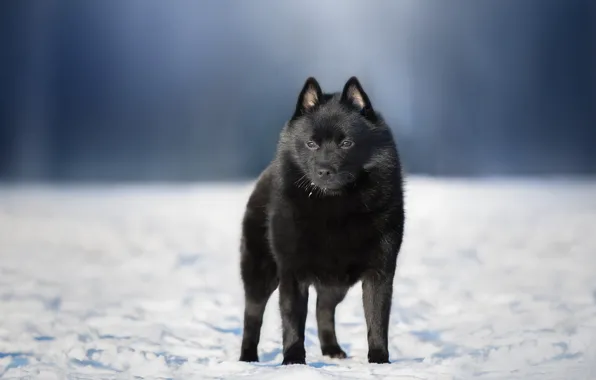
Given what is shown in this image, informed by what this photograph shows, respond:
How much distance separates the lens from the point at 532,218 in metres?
11.9

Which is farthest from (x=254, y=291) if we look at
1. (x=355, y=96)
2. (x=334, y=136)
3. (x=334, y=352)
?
(x=355, y=96)

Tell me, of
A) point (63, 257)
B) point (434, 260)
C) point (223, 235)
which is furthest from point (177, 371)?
point (223, 235)

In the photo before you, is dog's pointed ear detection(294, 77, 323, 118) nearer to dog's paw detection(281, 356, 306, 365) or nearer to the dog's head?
the dog's head

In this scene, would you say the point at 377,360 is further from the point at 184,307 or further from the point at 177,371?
the point at 184,307

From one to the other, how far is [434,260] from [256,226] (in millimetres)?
4579

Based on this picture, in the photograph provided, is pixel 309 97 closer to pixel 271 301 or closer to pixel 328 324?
pixel 328 324

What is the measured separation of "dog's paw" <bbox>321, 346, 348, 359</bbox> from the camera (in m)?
4.97

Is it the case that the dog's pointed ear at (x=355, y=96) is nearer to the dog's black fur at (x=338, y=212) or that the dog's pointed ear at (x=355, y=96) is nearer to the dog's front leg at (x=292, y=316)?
the dog's black fur at (x=338, y=212)

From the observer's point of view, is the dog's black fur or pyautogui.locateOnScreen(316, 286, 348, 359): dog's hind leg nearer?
the dog's black fur

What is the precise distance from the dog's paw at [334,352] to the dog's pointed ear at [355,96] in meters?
1.51

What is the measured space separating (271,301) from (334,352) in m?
2.28

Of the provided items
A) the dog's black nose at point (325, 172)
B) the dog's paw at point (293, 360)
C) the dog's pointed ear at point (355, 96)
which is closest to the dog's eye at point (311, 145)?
the dog's black nose at point (325, 172)

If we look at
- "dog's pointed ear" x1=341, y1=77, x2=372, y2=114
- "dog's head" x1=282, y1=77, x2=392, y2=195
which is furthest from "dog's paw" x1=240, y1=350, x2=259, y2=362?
"dog's pointed ear" x1=341, y1=77, x2=372, y2=114

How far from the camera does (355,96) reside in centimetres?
451
